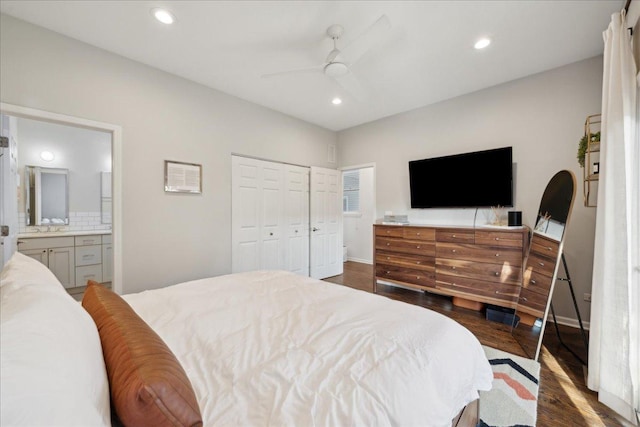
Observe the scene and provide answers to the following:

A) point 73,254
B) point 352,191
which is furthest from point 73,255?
point 352,191

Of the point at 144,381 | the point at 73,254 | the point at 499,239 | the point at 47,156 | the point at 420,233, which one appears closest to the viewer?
the point at 144,381

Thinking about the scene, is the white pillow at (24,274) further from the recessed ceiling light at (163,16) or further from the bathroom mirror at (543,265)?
the bathroom mirror at (543,265)

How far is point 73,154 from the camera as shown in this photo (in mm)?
4160

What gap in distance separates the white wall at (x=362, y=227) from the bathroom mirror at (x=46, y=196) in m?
5.17

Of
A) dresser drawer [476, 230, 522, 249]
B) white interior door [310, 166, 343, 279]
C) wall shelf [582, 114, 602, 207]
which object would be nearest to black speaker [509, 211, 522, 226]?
dresser drawer [476, 230, 522, 249]

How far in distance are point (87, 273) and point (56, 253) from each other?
469 mm

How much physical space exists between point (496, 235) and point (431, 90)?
6.55 ft

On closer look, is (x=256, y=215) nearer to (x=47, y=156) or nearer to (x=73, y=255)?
(x=73, y=255)

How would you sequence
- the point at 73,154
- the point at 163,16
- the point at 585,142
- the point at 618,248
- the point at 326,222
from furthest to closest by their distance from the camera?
the point at 326,222
the point at 73,154
the point at 585,142
the point at 163,16
the point at 618,248

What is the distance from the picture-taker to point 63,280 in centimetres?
363

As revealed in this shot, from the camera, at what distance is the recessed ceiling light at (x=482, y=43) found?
2.41 meters

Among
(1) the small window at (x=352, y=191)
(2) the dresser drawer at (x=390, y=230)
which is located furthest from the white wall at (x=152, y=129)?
(1) the small window at (x=352, y=191)

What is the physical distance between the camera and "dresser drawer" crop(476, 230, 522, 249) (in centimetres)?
273

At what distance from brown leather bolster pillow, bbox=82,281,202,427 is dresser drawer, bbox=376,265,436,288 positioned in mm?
3218
